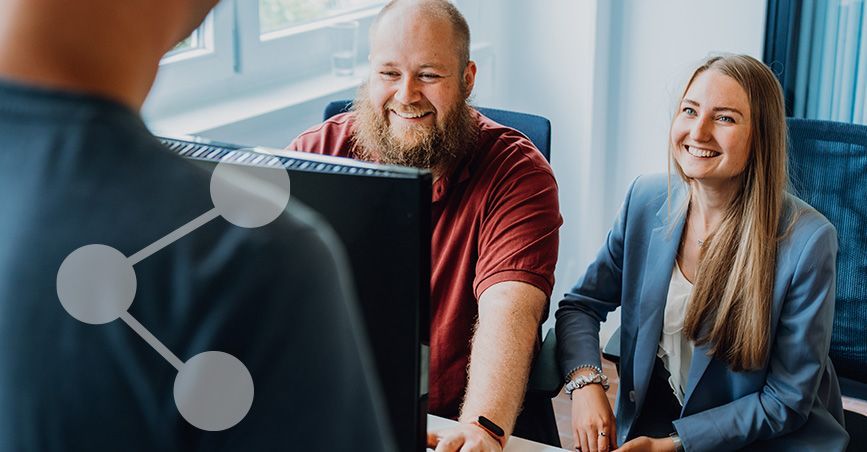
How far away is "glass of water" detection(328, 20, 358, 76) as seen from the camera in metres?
2.81

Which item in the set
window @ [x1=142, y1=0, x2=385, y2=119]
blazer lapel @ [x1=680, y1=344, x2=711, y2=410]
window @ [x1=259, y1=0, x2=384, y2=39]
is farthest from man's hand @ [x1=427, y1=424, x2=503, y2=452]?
window @ [x1=259, y1=0, x2=384, y2=39]

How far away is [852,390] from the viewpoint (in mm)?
2062

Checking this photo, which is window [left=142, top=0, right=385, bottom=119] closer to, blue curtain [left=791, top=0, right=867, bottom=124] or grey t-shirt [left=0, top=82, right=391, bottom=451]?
blue curtain [left=791, top=0, right=867, bottom=124]

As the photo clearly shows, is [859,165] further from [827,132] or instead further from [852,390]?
[852,390]

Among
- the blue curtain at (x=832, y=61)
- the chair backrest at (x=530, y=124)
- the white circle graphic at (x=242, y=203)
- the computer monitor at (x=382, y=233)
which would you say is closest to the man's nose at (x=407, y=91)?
the chair backrest at (x=530, y=124)

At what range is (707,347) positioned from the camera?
1.83m

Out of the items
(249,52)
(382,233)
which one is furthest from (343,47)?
(382,233)

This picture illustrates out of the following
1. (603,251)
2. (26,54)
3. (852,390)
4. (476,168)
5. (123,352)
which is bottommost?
(852,390)

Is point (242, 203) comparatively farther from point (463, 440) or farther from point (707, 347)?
point (707, 347)

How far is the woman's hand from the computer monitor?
1179mm

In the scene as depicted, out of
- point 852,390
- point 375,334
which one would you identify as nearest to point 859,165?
point 852,390

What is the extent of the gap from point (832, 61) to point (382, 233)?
2.70 metres

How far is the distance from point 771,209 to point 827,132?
25 cm

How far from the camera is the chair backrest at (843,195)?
6.33 feet
